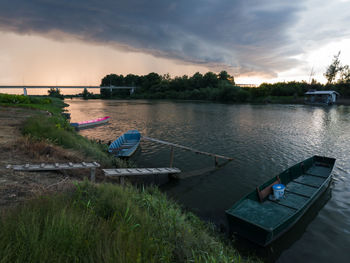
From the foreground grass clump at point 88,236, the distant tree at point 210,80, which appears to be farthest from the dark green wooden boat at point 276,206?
the distant tree at point 210,80

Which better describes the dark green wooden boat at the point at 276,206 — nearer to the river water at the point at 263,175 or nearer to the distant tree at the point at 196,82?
the river water at the point at 263,175

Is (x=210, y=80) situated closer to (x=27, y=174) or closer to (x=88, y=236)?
(x=27, y=174)

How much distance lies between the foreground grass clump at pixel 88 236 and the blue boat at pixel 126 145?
11257 mm

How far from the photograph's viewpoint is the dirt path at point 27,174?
5.55 m

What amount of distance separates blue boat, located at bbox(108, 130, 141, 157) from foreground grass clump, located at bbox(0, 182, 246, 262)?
443 inches

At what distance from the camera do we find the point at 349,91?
85125mm

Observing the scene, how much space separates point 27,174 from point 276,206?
10700 millimetres

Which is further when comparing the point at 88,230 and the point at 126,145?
the point at 126,145

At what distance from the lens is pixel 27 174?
7.29 metres

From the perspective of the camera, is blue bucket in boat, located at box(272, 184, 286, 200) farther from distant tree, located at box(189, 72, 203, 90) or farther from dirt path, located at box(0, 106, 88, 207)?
distant tree, located at box(189, 72, 203, 90)

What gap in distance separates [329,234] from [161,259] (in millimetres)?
8999

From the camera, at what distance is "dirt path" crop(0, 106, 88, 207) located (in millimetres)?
5555

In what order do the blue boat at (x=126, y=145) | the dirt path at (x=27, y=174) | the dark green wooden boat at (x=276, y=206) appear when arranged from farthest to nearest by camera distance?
1. the blue boat at (x=126, y=145)
2. the dark green wooden boat at (x=276, y=206)
3. the dirt path at (x=27, y=174)

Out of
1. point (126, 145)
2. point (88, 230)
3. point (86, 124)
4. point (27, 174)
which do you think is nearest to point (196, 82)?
point (86, 124)
